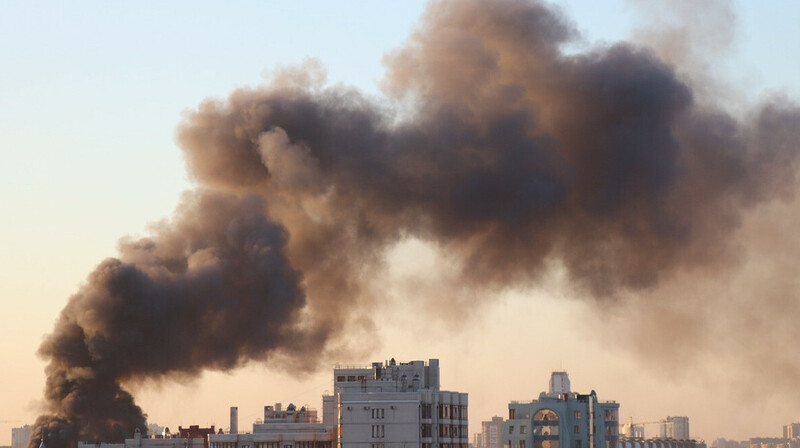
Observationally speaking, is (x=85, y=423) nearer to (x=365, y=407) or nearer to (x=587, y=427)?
(x=365, y=407)

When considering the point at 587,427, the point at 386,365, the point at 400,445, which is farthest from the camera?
the point at 587,427

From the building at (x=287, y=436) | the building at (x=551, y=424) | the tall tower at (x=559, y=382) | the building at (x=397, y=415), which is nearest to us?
the building at (x=397, y=415)

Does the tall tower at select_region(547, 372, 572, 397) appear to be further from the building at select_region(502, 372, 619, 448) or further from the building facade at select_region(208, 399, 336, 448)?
the building facade at select_region(208, 399, 336, 448)

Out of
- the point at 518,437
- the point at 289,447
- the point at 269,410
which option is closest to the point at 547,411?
the point at 518,437

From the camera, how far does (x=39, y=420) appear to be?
121m

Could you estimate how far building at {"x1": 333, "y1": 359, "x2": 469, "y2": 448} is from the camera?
116 meters

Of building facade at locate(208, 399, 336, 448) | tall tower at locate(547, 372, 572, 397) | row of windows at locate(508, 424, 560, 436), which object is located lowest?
building facade at locate(208, 399, 336, 448)

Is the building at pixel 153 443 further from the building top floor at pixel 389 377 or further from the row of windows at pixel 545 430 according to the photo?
the row of windows at pixel 545 430

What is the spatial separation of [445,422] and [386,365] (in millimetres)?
8273

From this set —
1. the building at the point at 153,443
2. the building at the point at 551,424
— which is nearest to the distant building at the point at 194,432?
the building at the point at 153,443

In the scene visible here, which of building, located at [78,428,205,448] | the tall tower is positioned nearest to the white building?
building, located at [78,428,205,448]

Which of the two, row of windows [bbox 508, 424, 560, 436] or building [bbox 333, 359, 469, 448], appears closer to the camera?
building [bbox 333, 359, 469, 448]

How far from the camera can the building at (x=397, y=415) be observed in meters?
116

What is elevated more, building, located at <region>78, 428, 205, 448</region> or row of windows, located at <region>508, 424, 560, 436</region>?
row of windows, located at <region>508, 424, 560, 436</region>
